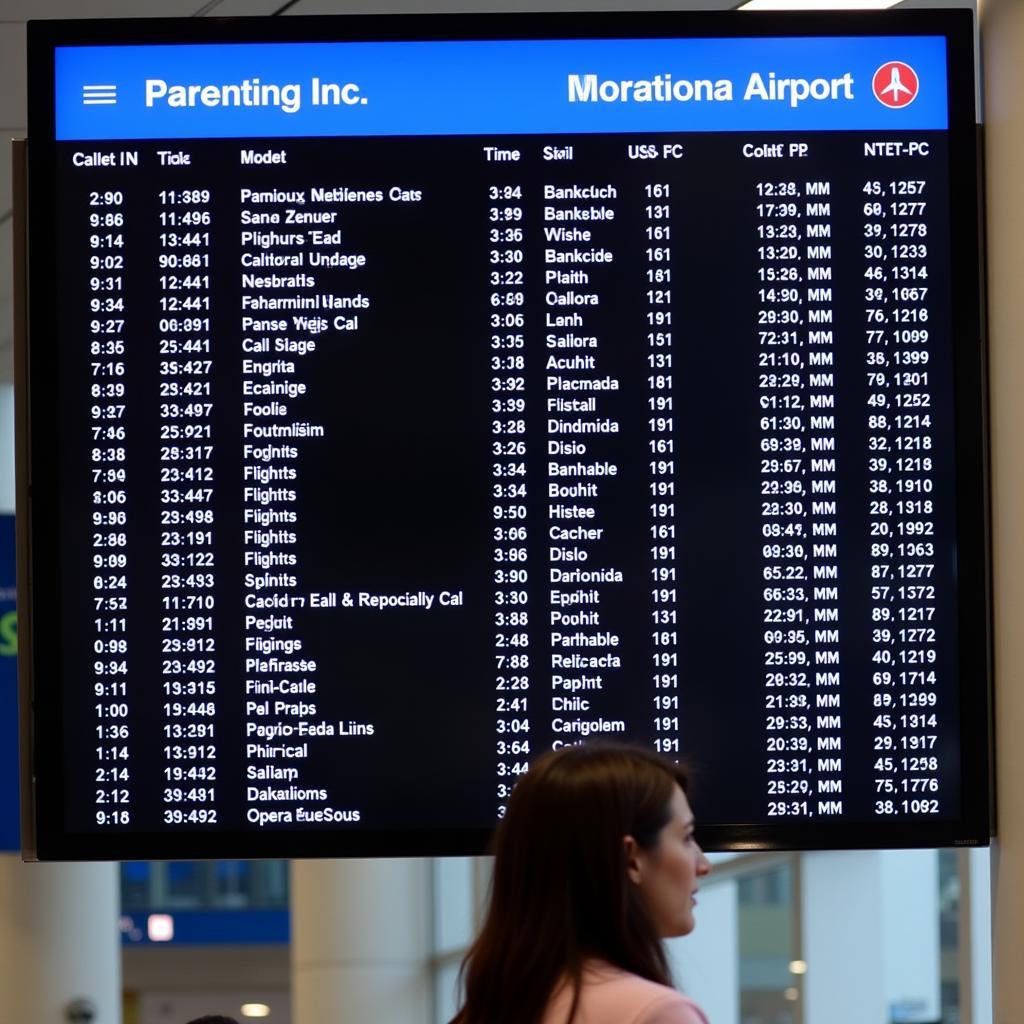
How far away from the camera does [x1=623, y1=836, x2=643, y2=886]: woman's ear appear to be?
6.46 feet

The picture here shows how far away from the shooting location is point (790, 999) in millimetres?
8898

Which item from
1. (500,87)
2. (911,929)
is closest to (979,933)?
(911,929)

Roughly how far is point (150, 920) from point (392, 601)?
14.4 meters

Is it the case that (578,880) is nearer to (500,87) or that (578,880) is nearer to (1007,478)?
(1007,478)

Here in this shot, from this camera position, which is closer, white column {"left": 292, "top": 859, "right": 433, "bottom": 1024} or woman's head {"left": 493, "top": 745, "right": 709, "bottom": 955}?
woman's head {"left": 493, "top": 745, "right": 709, "bottom": 955}

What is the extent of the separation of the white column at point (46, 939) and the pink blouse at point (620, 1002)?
5.81 meters

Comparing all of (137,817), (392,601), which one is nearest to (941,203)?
(392,601)

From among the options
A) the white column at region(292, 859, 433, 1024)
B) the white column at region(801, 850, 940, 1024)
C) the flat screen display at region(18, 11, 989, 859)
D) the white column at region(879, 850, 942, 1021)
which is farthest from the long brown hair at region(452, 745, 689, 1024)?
the white column at region(292, 859, 433, 1024)

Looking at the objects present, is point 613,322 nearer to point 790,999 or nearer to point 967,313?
point 967,313

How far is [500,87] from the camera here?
2908 millimetres

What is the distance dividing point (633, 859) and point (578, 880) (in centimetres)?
7

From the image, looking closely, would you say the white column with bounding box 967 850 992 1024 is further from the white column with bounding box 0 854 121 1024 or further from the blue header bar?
the blue header bar

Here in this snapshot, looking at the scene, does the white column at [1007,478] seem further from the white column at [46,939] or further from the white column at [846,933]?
the white column at [46,939]

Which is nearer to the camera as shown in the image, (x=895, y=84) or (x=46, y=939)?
(x=895, y=84)
